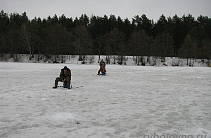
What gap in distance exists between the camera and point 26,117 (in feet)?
15.8

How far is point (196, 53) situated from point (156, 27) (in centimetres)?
2466

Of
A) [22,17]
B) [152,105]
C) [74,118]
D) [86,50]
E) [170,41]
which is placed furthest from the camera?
[22,17]

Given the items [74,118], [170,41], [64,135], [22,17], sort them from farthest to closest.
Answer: [22,17], [170,41], [74,118], [64,135]

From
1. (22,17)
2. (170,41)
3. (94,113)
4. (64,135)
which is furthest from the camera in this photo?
(22,17)

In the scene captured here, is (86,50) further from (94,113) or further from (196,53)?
(94,113)

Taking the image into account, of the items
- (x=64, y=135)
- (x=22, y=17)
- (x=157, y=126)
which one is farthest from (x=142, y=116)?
(x=22, y=17)

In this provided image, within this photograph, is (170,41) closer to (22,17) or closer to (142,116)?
(142,116)

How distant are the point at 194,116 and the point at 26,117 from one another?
534 centimetres

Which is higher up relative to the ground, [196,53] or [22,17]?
[22,17]

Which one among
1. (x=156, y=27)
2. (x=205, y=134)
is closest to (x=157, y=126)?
(x=205, y=134)

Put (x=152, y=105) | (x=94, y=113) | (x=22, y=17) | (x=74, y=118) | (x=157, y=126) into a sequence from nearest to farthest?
(x=157, y=126)
(x=74, y=118)
(x=94, y=113)
(x=152, y=105)
(x=22, y=17)

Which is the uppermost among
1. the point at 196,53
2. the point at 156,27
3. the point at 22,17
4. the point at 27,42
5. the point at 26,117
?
the point at 22,17

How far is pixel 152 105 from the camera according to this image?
6.23 m

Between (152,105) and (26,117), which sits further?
(152,105)
